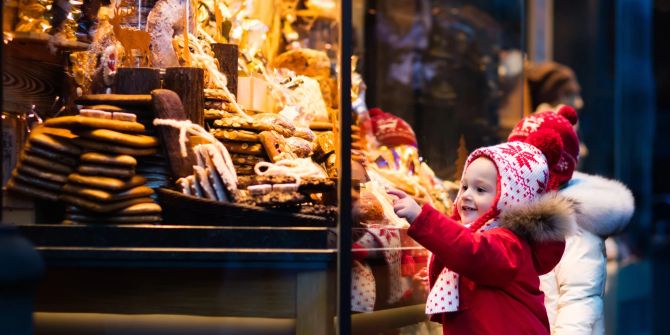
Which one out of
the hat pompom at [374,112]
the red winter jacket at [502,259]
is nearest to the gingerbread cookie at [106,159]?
the red winter jacket at [502,259]

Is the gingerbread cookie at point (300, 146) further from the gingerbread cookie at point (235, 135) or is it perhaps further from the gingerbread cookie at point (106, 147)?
the gingerbread cookie at point (106, 147)

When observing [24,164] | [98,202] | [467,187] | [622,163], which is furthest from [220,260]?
[622,163]

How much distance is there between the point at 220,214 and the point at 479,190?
79cm

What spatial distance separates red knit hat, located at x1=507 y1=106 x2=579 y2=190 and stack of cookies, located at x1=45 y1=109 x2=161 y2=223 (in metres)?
1.54

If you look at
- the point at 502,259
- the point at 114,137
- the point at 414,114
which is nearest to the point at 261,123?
the point at 114,137

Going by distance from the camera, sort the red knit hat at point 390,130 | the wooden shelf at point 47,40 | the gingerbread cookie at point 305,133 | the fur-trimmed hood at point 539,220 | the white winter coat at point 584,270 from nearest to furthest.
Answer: the wooden shelf at point 47,40, the fur-trimmed hood at point 539,220, the gingerbread cookie at point 305,133, the white winter coat at point 584,270, the red knit hat at point 390,130

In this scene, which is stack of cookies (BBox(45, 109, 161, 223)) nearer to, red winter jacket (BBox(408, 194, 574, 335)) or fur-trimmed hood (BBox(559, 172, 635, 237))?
red winter jacket (BBox(408, 194, 574, 335))

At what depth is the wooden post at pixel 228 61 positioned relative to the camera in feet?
11.9

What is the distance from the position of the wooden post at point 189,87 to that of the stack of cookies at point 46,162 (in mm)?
344

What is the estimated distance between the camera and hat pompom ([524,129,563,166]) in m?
3.98

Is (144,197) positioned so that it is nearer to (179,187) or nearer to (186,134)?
(179,187)

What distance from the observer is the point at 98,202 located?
3.07 meters

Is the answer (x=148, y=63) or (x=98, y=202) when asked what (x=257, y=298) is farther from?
(x=148, y=63)

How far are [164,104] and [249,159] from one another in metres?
0.31
